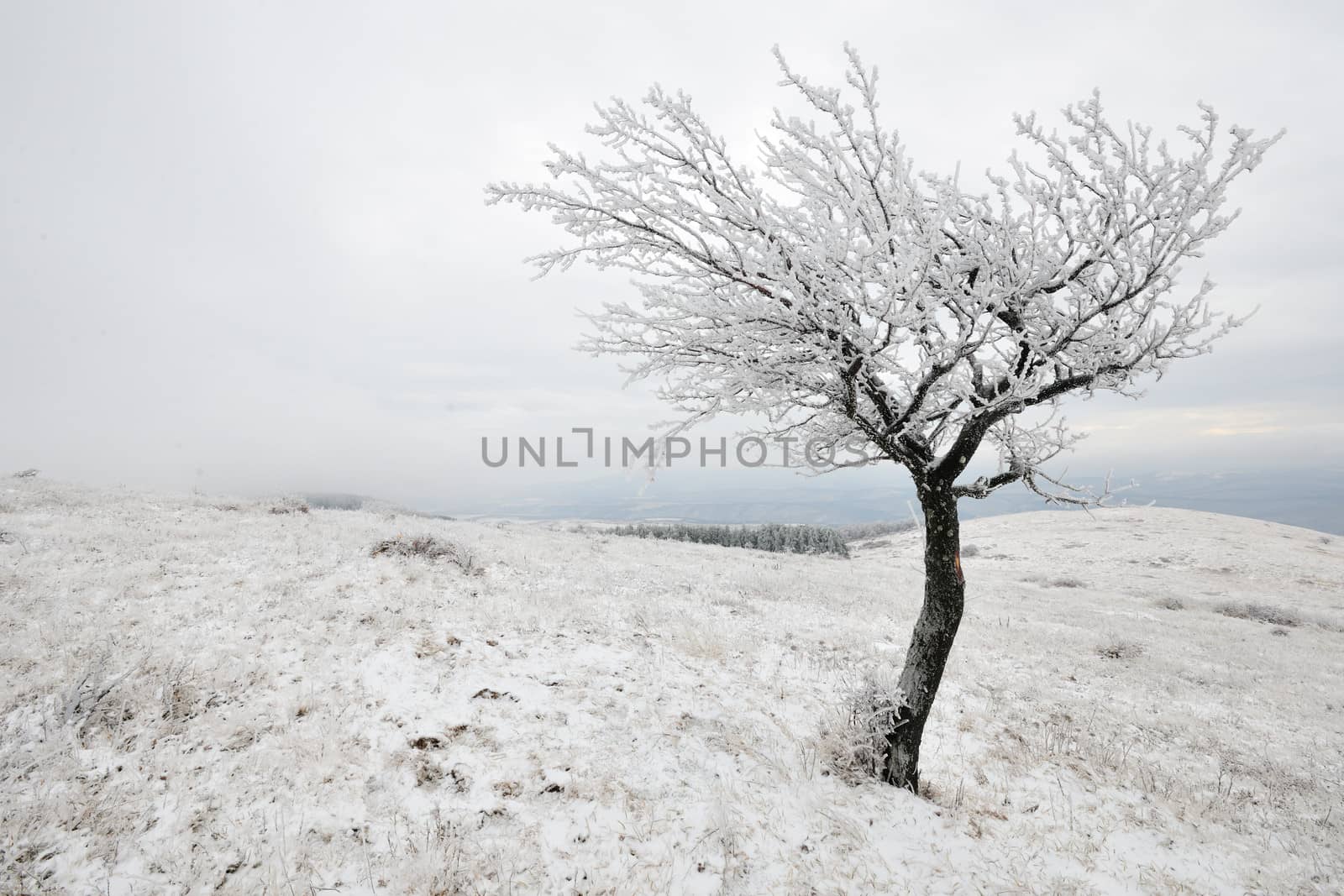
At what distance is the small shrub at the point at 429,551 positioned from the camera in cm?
1225

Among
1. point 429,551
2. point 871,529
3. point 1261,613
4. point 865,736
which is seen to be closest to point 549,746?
point 865,736

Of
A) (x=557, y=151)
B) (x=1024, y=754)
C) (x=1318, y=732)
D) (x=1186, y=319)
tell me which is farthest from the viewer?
(x=1318, y=732)

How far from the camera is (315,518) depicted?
57.3ft

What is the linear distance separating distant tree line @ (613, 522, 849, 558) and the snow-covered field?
37419 millimetres

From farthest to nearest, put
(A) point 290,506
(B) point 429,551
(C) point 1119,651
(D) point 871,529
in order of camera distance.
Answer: (D) point 871,529 → (A) point 290,506 → (C) point 1119,651 → (B) point 429,551

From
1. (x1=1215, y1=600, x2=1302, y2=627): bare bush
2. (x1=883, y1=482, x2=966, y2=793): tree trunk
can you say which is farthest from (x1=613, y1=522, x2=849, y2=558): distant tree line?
(x1=883, y1=482, x2=966, y2=793): tree trunk

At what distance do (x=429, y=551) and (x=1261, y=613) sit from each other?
3505cm

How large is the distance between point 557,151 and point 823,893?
6.46 metres

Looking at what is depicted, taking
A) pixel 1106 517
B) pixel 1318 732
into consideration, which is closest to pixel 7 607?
pixel 1318 732

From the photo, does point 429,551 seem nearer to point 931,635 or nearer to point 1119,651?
point 931,635

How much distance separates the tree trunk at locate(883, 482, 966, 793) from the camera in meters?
5.71

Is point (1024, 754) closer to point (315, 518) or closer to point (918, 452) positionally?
point (918, 452)

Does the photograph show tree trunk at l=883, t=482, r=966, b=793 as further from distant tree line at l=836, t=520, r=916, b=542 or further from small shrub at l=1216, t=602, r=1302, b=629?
distant tree line at l=836, t=520, r=916, b=542

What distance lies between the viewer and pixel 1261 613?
23609mm
